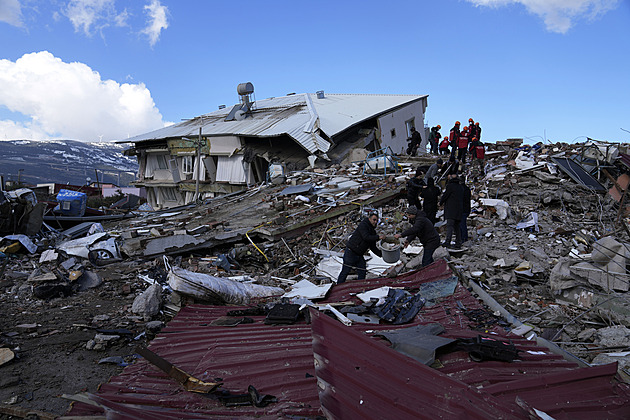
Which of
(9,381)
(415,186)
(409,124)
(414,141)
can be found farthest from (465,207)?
(409,124)

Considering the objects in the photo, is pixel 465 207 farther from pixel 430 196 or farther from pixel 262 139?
pixel 262 139

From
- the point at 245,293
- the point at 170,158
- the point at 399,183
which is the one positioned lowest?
the point at 245,293

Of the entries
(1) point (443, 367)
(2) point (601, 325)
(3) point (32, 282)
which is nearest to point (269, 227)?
(3) point (32, 282)

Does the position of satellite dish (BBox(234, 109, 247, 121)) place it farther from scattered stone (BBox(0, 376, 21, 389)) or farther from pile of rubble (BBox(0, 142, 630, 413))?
scattered stone (BBox(0, 376, 21, 389))

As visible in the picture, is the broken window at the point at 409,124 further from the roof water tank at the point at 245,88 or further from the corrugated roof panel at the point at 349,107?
the roof water tank at the point at 245,88

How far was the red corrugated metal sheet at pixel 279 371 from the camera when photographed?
2375 mm

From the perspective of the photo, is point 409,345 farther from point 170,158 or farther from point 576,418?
point 170,158

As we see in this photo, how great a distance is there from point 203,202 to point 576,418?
56.0 ft

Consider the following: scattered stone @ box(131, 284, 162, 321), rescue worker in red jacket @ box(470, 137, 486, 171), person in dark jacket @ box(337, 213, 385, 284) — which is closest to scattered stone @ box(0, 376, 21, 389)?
scattered stone @ box(131, 284, 162, 321)

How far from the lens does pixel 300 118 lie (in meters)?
20.5

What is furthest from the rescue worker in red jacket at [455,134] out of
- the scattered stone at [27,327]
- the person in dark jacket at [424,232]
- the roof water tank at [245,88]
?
the scattered stone at [27,327]

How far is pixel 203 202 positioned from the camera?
1789cm

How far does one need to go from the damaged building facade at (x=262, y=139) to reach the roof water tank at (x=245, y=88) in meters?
0.06

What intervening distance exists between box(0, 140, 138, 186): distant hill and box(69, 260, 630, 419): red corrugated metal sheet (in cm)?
6273
